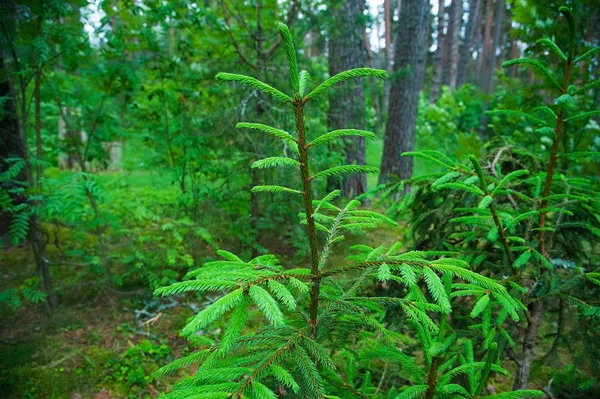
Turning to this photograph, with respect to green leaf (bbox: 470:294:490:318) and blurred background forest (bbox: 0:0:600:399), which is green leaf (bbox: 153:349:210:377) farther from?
blurred background forest (bbox: 0:0:600:399)

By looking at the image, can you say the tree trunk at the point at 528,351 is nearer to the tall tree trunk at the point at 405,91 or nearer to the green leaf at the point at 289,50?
the green leaf at the point at 289,50

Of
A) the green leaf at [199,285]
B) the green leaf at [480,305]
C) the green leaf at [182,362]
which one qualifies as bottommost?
the green leaf at [182,362]

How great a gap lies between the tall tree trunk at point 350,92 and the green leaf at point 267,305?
3.66 meters

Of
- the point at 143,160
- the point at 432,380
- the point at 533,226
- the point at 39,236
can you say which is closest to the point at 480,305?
the point at 432,380

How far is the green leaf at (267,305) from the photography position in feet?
2.23

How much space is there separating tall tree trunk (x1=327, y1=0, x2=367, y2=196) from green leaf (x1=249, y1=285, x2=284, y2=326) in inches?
144

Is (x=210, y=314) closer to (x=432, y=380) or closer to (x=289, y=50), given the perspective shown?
(x=289, y=50)

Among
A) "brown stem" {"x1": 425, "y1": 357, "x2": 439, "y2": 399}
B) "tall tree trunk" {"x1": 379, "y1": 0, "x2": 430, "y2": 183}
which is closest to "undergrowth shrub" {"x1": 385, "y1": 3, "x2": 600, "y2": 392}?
"brown stem" {"x1": 425, "y1": 357, "x2": 439, "y2": 399}

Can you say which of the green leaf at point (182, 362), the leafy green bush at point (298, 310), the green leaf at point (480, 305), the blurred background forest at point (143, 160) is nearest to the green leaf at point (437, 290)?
the leafy green bush at point (298, 310)

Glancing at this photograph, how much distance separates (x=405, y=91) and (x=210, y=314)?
5841mm

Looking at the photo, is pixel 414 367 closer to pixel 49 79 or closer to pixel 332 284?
pixel 332 284

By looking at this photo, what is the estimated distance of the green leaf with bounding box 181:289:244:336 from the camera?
26.4 inches

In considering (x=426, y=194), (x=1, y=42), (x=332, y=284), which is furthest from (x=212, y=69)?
(x=332, y=284)

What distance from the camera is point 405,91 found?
19.0 feet
